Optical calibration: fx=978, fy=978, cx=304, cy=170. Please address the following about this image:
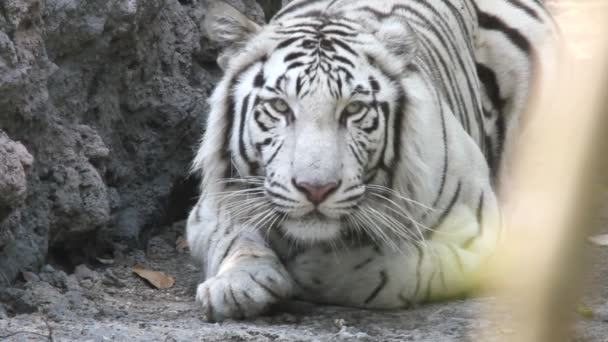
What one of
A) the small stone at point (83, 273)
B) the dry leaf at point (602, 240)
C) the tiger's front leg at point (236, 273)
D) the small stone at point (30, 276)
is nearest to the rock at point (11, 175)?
the small stone at point (30, 276)

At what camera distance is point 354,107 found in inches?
120

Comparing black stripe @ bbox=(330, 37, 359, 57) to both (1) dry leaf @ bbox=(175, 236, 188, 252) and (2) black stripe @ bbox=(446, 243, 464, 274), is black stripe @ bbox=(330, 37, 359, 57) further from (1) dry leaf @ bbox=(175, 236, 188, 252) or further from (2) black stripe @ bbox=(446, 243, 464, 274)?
(1) dry leaf @ bbox=(175, 236, 188, 252)

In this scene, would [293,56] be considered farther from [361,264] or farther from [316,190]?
Result: [361,264]

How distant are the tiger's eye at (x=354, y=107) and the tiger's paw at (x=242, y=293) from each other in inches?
22.0

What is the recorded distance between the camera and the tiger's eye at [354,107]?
9.94 feet

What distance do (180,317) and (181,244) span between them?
1.27m

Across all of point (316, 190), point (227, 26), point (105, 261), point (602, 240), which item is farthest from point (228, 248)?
point (602, 240)

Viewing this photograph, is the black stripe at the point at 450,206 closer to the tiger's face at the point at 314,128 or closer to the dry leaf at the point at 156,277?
the tiger's face at the point at 314,128

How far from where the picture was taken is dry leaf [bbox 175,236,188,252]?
4406mm

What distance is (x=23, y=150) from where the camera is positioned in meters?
3.13

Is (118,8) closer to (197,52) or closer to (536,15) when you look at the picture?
(197,52)

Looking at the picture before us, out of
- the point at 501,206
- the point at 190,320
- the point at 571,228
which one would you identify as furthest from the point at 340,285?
Result: the point at 571,228

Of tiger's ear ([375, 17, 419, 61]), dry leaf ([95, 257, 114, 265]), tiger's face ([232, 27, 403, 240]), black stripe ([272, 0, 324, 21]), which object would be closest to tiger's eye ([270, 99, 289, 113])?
tiger's face ([232, 27, 403, 240])

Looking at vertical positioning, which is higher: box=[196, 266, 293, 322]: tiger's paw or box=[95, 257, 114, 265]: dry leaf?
box=[196, 266, 293, 322]: tiger's paw
